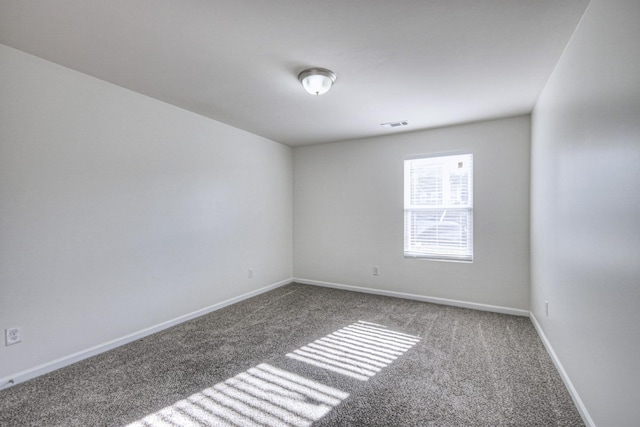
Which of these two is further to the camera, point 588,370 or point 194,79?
point 194,79

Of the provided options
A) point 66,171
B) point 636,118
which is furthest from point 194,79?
point 636,118

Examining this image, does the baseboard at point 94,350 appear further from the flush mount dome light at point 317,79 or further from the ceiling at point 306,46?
the flush mount dome light at point 317,79

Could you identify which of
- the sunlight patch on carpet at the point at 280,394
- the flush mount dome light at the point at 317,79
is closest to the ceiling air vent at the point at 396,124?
the flush mount dome light at the point at 317,79

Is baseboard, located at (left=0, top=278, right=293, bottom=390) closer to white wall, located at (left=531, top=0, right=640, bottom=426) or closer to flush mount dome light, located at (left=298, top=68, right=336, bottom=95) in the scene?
flush mount dome light, located at (left=298, top=68, right=336, bottom=95)

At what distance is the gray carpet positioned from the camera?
71.7 inches

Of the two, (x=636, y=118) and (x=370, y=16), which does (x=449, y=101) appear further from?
(x=636, y=118)

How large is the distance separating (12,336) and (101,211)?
1.07 meters

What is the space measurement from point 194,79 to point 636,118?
114 inches

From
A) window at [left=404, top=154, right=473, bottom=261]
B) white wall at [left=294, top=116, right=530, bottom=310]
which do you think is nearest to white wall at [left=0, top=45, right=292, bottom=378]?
white wall at [left=294, top=116, right=530, bottom=310]

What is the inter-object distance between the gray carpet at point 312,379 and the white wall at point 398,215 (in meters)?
0.65

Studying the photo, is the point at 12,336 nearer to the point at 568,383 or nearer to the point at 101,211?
the point at 101,211

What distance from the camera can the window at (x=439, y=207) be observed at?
155 inches

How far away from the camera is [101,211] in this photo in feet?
8.71

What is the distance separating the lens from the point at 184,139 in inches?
135
